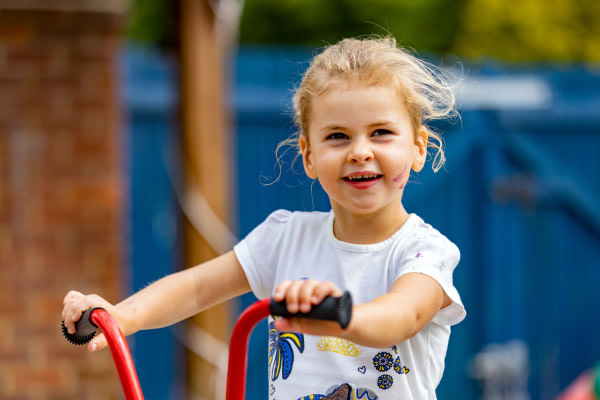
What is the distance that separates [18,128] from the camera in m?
4.25

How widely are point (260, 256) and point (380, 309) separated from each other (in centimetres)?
48

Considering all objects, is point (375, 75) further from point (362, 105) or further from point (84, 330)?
point (84, 330)

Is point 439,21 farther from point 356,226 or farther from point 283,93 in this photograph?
point 356,226

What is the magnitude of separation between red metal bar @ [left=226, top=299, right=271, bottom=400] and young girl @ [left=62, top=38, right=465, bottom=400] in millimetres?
114

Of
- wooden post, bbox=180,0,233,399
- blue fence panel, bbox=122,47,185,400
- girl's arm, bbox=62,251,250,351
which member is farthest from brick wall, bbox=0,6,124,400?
girl's arm, bbox=62,251,250,351

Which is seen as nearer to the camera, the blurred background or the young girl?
the young girl

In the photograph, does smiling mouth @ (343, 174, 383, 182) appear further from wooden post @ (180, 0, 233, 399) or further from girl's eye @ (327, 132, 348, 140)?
wooden post @ (180, 0, 233, 399)

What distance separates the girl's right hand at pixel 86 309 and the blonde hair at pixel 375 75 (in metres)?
0.51

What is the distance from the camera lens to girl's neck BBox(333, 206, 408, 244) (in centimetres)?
172

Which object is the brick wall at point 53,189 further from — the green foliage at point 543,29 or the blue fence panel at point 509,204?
the green foliage at point 543,29

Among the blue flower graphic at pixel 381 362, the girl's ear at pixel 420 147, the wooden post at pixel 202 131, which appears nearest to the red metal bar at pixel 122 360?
the blue flower graphic at pixel 381 362

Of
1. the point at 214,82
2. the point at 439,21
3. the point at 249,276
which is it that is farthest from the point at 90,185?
the point at 439,21

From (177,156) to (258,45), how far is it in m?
11.7

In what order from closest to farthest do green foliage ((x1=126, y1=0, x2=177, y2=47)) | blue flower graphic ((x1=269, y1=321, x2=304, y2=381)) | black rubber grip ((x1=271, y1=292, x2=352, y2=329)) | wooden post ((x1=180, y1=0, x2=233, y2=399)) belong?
1. black rubber grip ((x1=271, y1=292, x2=352, y2=329))
2. blue flower graphic ((x1=269, y1=321, x2=304, y2=381))
3. wooden post ((x1=180, y1=0, x2=233, y2=399))
4. green foliage ((x1=126, y1=0, x2=177, y2=47))
